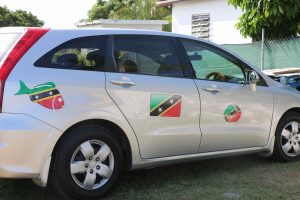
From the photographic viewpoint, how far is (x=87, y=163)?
4.40 meters

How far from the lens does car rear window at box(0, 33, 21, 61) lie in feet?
14.1

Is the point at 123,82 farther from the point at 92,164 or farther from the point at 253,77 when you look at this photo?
the point at 253,77

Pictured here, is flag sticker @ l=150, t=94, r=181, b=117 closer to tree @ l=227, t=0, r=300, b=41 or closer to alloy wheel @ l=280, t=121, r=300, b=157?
alloy wheel @ l=280, t=121, r=300, b=157

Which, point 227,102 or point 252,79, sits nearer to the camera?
point 227,102

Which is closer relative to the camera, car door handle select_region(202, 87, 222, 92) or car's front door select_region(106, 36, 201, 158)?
car's front door select_region(106, 36, 201, 158)

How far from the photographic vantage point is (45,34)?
437 centimetres

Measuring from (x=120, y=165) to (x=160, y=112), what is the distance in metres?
0.67

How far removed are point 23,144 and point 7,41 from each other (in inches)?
40.9

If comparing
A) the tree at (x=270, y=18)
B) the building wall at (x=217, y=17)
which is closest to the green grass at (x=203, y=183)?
the tree at (x=270, y=18)

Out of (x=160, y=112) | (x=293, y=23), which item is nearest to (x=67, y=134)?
(x=160, y=112)

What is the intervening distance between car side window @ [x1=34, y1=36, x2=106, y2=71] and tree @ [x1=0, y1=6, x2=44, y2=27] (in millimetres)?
42460

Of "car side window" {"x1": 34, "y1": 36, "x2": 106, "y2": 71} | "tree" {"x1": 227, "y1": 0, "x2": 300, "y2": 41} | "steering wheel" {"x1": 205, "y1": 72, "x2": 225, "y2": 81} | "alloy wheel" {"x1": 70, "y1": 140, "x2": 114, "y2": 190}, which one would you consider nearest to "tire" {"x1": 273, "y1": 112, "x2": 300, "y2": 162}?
"steering wheel" {"x1": 205, "y1": 72, "x2": 225, "y2": 81}

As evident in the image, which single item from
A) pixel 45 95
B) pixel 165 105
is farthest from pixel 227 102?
pixel 45 95

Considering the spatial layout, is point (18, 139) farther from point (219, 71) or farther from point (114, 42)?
point (219, 71)
